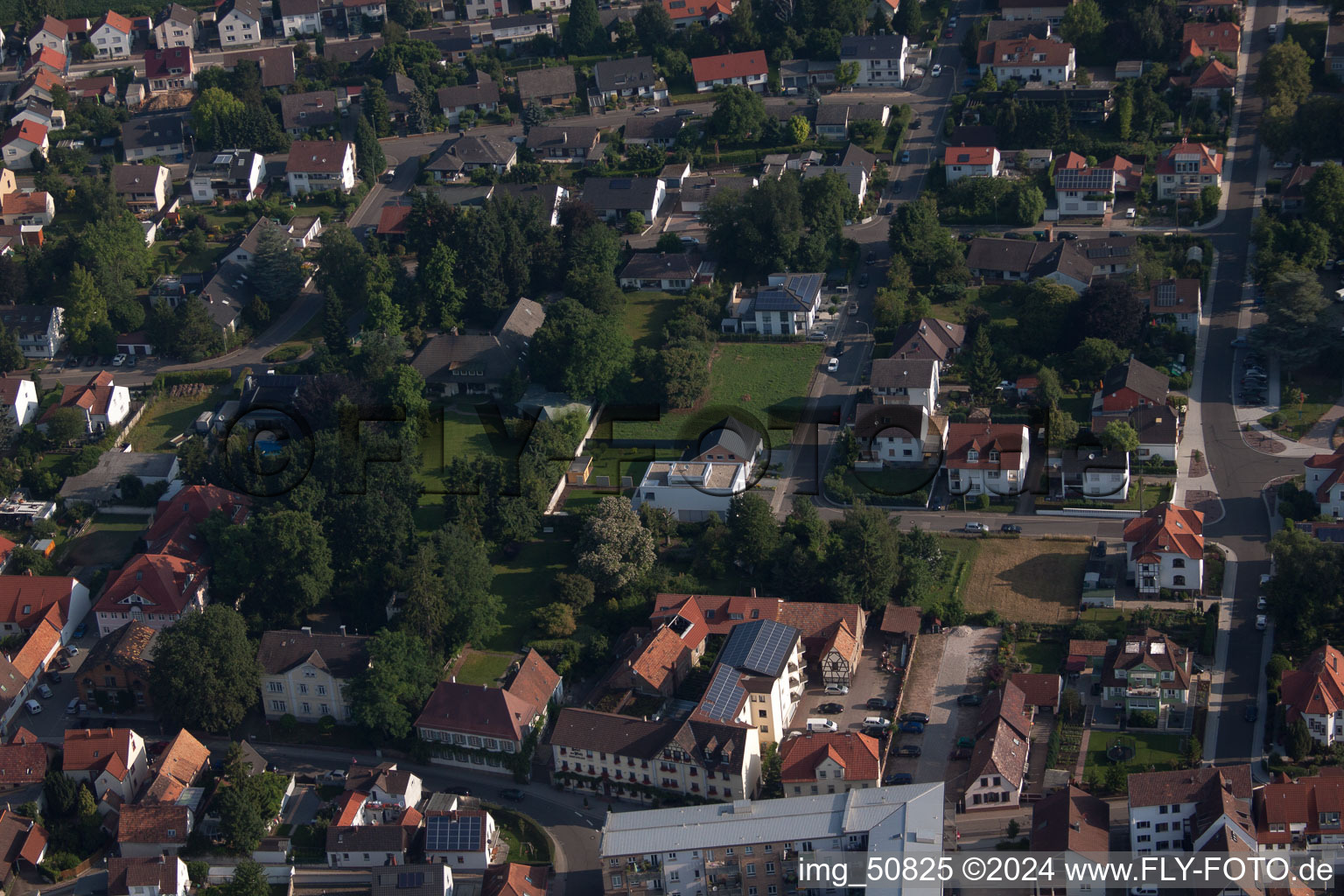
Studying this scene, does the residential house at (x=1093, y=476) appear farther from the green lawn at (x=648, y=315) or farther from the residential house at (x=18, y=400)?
the residential house at (x=18, y=400)

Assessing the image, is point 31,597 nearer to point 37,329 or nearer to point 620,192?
point 37,329

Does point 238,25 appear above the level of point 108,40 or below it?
above

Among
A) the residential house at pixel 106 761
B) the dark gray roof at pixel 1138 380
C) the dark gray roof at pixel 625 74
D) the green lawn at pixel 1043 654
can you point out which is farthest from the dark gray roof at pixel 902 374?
the dark gray roof at pixel 625 74

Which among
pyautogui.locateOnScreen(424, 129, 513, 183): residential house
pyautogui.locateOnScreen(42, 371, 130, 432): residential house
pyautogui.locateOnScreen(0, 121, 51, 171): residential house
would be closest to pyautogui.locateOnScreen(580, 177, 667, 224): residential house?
pyautogui.locateOnScreen(424, 129, 513, 183): residential house

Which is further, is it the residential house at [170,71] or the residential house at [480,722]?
the residential house at [170,71]

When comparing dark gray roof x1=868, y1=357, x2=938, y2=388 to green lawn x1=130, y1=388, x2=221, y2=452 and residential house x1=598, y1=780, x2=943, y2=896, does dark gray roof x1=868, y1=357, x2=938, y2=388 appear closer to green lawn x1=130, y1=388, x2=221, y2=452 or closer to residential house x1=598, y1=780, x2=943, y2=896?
residential house x1=598, y1=780, x2=943, y2=896

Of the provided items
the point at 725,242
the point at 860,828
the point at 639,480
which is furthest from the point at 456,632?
the point at 725,242

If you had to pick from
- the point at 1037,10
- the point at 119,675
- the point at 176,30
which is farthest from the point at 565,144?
the point at 119,675
